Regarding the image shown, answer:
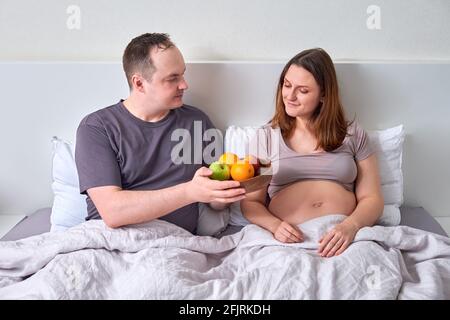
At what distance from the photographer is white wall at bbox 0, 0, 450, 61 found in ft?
5.86

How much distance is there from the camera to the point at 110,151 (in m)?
1.52

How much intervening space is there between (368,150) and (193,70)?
611 mm

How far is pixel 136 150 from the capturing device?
5.12 feet

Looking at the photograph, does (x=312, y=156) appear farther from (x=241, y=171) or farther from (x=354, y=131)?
(x=241, y=171)

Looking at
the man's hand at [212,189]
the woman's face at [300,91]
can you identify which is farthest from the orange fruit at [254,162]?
the woman's face at [300,91]

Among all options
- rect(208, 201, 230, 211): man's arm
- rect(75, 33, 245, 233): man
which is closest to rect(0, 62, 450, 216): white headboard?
rect(75, 33, 245, 233): man

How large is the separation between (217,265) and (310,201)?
340mm

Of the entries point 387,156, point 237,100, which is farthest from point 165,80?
point 387,156

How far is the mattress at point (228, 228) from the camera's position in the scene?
5.45 ft

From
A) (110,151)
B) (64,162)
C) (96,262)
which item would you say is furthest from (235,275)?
(64,162)

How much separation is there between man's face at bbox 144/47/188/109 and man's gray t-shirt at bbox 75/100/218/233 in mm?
77

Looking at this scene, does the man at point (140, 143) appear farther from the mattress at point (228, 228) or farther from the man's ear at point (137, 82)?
the mattress at point (228, 228)

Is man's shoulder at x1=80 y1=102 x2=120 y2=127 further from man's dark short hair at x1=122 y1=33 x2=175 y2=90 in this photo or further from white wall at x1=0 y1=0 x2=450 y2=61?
white wall at x1=0 y1=0 x2=450 y2=61
